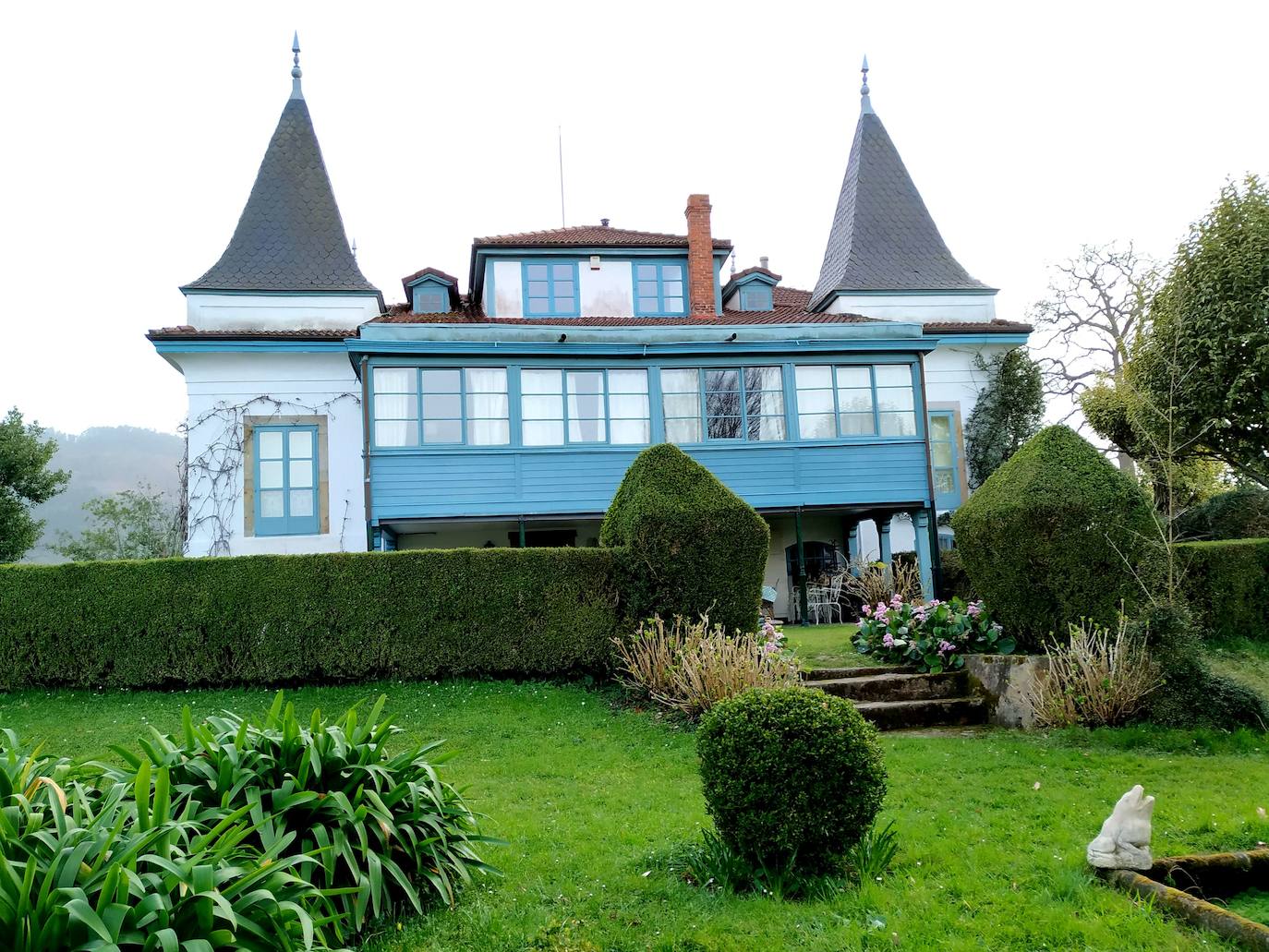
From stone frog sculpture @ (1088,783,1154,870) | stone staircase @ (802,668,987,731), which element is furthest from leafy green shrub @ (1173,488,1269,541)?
stone frog sculpture @ (1088,783,1154,870)

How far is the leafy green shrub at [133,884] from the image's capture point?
2.98m

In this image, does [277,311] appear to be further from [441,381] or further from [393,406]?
[441,381]

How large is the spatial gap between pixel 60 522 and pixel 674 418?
47.1 metres

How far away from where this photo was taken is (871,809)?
16.5 ft

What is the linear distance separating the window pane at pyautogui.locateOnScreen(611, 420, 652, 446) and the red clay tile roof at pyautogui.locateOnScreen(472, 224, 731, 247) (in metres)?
4.50

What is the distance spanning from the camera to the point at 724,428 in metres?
17.0

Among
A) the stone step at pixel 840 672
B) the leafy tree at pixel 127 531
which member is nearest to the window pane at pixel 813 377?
the stone step at pixel 840 672

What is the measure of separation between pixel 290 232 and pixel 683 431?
354 inches

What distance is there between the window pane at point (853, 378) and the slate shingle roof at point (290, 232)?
903 cm

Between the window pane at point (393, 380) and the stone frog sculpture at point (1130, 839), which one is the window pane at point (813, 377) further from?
the stone frog sculpture at point (1130, 839)

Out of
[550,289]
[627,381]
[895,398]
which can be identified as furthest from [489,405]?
[895,398]

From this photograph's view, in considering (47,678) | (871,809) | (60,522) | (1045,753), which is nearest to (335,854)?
(871,809)

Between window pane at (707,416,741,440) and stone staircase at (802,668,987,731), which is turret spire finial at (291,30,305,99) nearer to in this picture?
window pane at (707,416,741,440)

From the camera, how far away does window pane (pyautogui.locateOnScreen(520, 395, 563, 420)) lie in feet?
54.0
